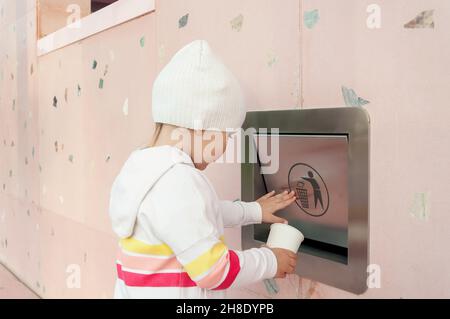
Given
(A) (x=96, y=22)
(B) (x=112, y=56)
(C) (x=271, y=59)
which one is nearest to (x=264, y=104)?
(C) (x=271, y=59)

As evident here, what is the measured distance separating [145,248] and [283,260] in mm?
243

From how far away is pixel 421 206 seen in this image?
81cm

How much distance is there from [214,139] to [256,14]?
13.8 inches

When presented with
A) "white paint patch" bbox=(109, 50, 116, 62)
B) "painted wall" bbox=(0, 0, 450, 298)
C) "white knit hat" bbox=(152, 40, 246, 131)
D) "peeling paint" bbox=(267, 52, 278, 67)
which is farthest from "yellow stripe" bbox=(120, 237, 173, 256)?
"white paint patch" bbox=(109, 50, 116, 62)

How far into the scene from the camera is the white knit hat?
33.8 inches

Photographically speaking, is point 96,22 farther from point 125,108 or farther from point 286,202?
point 286,202

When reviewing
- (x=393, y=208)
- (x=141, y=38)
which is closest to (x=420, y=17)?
(x=393, y=208)

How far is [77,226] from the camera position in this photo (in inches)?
76.8

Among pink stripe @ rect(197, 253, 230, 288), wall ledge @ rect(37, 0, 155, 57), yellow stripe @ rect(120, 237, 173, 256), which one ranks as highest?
wall ledge @ rect(37, 0, 155, 57)

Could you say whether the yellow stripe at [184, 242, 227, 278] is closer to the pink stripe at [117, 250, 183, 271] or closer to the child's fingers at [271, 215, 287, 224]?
the pink stripe at [117, 250, 183, 271]

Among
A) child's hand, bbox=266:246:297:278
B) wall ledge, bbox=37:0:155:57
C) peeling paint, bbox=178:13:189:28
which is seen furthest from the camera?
wall ledge, bbox=37:0:155:57

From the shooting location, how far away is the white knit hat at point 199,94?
0.86m

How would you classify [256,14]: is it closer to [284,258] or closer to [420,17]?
[420,17]

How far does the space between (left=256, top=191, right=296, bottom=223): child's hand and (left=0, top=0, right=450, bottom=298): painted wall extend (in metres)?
0.15
